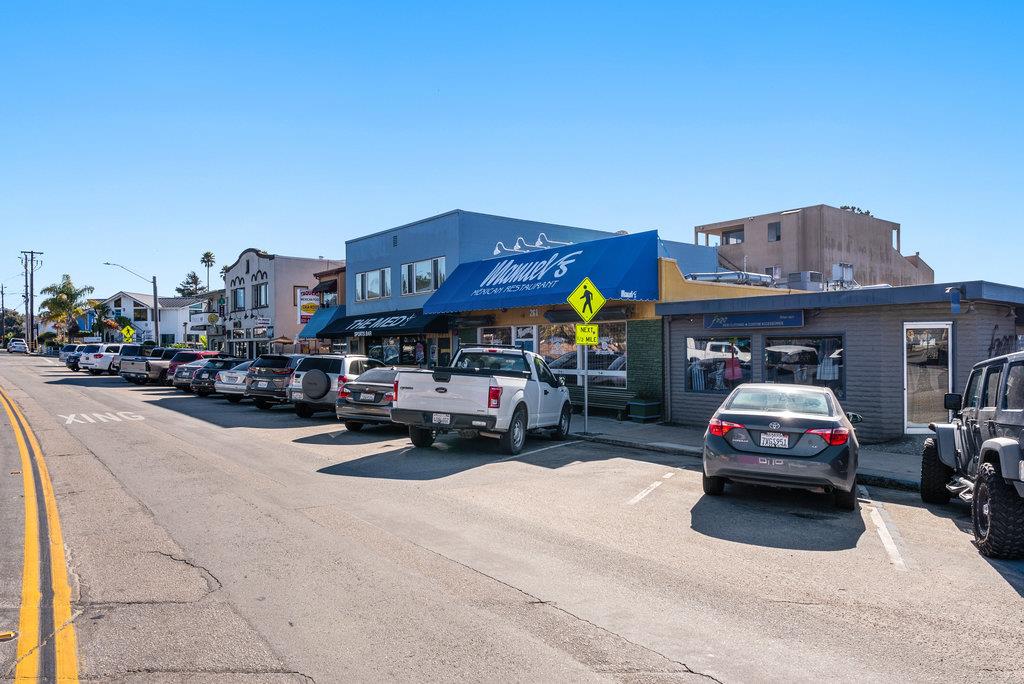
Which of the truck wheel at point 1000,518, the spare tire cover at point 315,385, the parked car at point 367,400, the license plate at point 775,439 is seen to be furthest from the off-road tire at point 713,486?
the spare tire cover at point 315,385

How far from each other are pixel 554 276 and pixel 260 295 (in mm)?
32179

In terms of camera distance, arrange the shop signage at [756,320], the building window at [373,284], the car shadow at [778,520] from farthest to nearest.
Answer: the building window at [373,284], the shop signage at [756,320], the car shadow at [778,520]

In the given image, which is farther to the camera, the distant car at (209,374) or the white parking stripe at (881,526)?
the distant car at (209,374)

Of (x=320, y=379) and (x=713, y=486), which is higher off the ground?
(x=320, y=379)

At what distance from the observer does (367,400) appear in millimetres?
15203

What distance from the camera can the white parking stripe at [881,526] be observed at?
261 inches

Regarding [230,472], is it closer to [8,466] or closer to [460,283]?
[8,466]

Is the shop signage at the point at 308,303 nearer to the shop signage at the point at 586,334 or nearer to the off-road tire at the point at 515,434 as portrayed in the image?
the shop signage at the point at 586,334

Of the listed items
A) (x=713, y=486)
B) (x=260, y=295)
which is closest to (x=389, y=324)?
(x=713, y=486)

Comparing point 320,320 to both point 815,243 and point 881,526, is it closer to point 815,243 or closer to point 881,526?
point 881,526

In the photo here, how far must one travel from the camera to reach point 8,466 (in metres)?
10.8

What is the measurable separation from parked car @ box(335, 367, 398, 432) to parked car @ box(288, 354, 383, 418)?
95.8 inches

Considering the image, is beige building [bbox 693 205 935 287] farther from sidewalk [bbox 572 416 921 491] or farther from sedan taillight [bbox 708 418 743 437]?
sedan taillight [bbox 708 418 743 437]

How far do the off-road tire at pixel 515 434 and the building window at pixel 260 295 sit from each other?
119 feet
